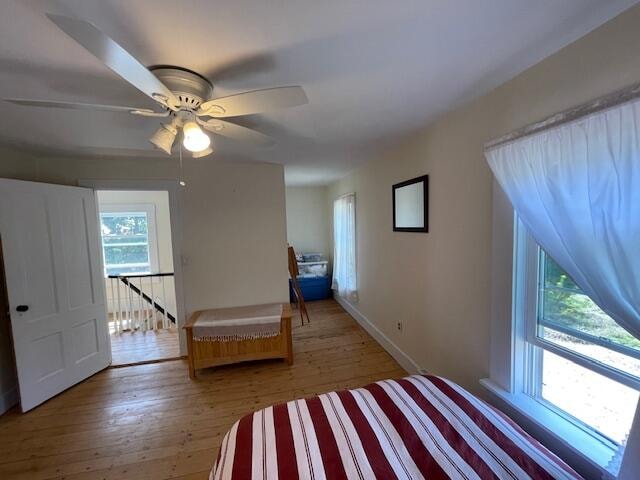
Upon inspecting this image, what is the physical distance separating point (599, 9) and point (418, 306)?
80.9 inches

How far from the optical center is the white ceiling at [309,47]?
910mm

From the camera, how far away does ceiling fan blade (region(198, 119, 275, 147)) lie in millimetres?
1387

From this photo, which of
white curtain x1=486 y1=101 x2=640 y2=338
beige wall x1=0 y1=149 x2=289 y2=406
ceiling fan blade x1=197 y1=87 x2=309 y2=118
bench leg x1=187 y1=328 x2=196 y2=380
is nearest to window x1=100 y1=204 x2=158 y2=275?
beige wall x1=0 y1=149 x2=289 y2=406

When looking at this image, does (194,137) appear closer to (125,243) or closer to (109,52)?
(109,52)

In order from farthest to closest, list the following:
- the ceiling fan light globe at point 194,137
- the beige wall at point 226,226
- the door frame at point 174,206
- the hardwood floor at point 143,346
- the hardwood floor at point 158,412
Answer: the hardwood floor at point 143,346, the beige wall at point 226,226, the door frame at point 174,206, the hardwood floor at point 158,412, the ceiling fan light globe at point 194,137

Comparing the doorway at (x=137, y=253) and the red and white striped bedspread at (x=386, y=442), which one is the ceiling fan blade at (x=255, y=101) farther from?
the doorway at (x=137, y=253)

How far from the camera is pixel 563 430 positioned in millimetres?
1237

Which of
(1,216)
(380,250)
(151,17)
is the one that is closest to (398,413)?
(151,17)

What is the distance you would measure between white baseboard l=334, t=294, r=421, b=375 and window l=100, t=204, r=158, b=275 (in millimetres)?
3732

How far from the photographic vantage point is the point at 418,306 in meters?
2.42

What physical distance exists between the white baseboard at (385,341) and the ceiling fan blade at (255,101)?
242 cm

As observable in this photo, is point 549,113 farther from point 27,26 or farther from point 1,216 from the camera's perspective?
point 1,216

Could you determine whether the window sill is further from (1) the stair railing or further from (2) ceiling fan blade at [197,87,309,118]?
(1) the stair railing

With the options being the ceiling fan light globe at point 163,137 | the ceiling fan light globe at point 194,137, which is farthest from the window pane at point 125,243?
the ceiling fan light globe at point 194,137
